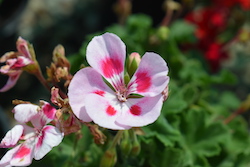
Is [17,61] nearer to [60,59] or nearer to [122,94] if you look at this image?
[60,59]

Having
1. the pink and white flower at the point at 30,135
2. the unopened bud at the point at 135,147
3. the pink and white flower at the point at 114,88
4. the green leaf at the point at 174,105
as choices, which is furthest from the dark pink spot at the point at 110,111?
the green leaf at the point at 174,105

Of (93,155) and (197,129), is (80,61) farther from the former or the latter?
(197,129)

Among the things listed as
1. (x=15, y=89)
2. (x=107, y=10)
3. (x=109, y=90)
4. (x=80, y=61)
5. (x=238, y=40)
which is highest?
(x=109, y=90)

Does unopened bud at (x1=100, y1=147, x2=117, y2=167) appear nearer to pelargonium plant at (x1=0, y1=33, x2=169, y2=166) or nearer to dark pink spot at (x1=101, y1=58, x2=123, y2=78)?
pelargonium plant at (x1=0, y1=33, x2=169, y2=166)

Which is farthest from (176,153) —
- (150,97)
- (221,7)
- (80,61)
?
(221,7)

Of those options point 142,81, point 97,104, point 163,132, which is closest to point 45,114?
point 97,104
